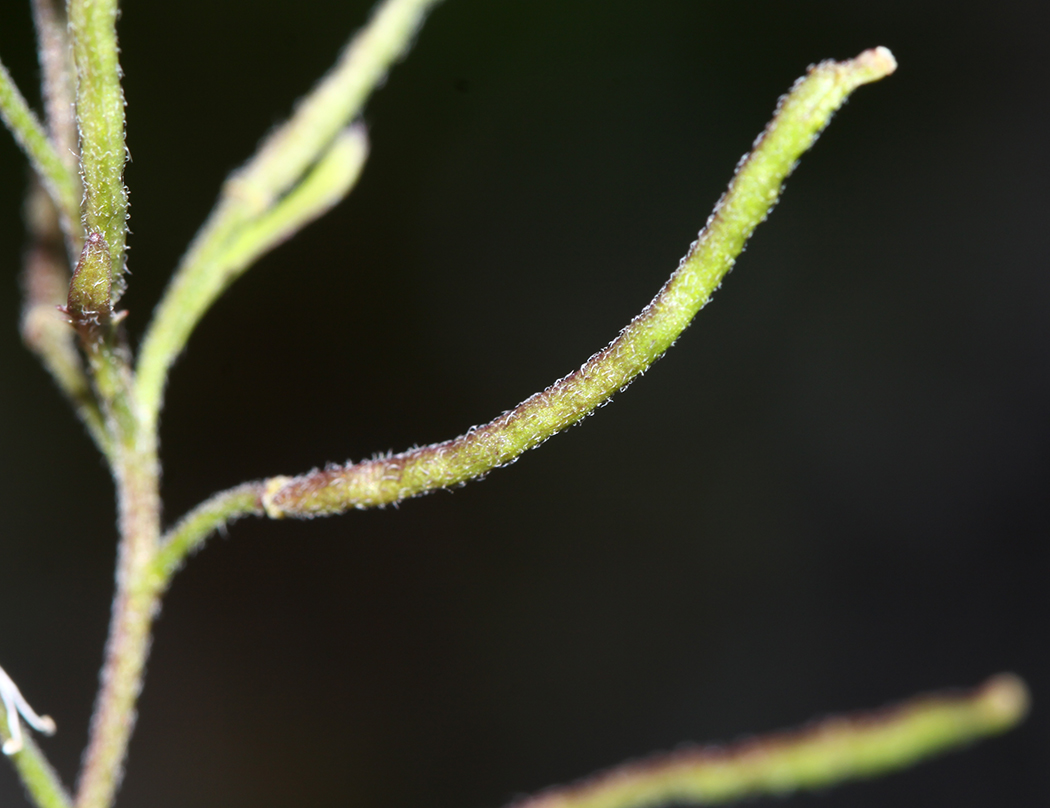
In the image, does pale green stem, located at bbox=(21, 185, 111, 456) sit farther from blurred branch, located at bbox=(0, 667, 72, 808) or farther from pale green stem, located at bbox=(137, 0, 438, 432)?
blurred branch, located at bbox=(0, 667, 72, 808)

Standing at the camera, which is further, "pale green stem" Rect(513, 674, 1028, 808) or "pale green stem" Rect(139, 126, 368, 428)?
"pale green stem" Rect(513, 674, 1028, 808)

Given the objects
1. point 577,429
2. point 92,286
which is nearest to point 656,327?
point 92,286

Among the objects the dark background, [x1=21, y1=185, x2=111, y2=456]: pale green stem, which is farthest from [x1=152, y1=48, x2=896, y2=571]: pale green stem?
the dark background

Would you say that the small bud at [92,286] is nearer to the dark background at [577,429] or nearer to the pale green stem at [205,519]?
the pale green stem at [205,519]

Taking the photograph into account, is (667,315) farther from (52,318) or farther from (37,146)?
(52,318)

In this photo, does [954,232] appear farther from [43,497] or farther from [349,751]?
[43,497]

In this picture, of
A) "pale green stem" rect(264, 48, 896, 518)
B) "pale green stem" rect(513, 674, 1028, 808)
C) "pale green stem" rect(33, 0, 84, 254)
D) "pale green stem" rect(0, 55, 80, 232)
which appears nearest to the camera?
"pale green stem" rect(264, 48, 896, 518)
